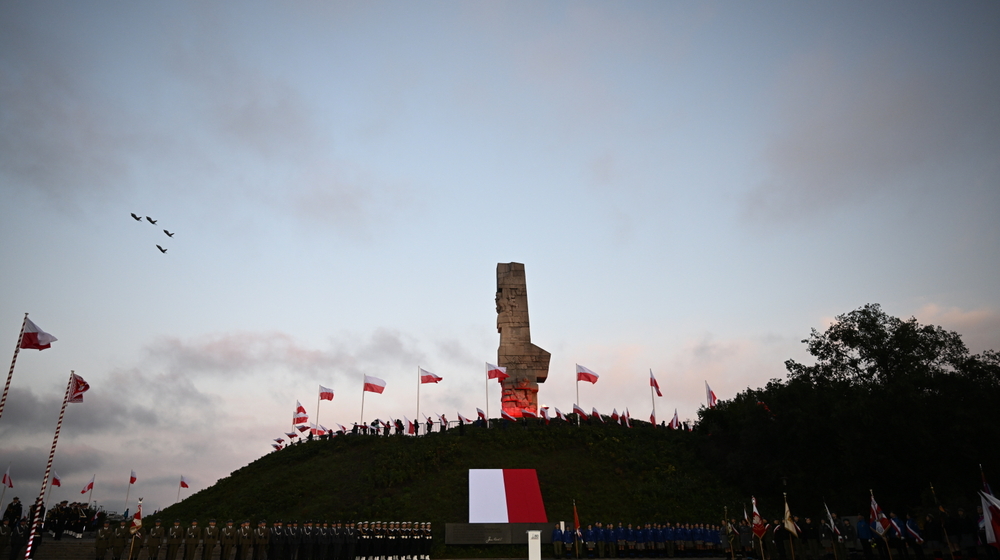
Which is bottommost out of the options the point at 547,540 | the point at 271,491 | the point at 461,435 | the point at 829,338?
the point at 547,540

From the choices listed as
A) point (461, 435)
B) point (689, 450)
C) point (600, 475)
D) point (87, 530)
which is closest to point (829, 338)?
point (689, 450)

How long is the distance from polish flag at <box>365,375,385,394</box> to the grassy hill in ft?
9.33

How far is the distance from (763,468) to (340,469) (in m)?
20.6

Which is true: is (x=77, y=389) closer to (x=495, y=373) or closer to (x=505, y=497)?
(x=505, y=497)

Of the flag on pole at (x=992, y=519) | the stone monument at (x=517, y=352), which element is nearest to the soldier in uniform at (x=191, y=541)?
the flag on pole at (x=992, y=519)

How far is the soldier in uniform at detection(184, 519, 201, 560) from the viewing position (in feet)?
63.3

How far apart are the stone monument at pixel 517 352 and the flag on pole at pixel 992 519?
26638 millimetres

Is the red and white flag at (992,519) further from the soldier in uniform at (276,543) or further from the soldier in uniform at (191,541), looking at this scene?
the soldier in uniform at (191,541)

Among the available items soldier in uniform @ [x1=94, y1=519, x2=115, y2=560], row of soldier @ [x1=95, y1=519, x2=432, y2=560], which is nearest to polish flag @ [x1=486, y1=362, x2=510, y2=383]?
row of soldier @ [x1=95, y1=519, x2=432, y2=560]

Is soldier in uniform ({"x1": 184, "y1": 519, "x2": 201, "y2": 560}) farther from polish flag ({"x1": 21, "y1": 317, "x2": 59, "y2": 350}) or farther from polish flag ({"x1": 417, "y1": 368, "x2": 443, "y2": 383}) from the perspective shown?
polish flag ({"x1": 417, "y1": 368, "x2": 443, "y2": 383})

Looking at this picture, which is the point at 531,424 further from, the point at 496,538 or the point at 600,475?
the point at 496,538

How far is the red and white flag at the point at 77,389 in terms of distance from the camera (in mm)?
18375

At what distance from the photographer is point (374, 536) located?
21531mm

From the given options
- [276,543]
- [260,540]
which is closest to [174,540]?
[260,540]
